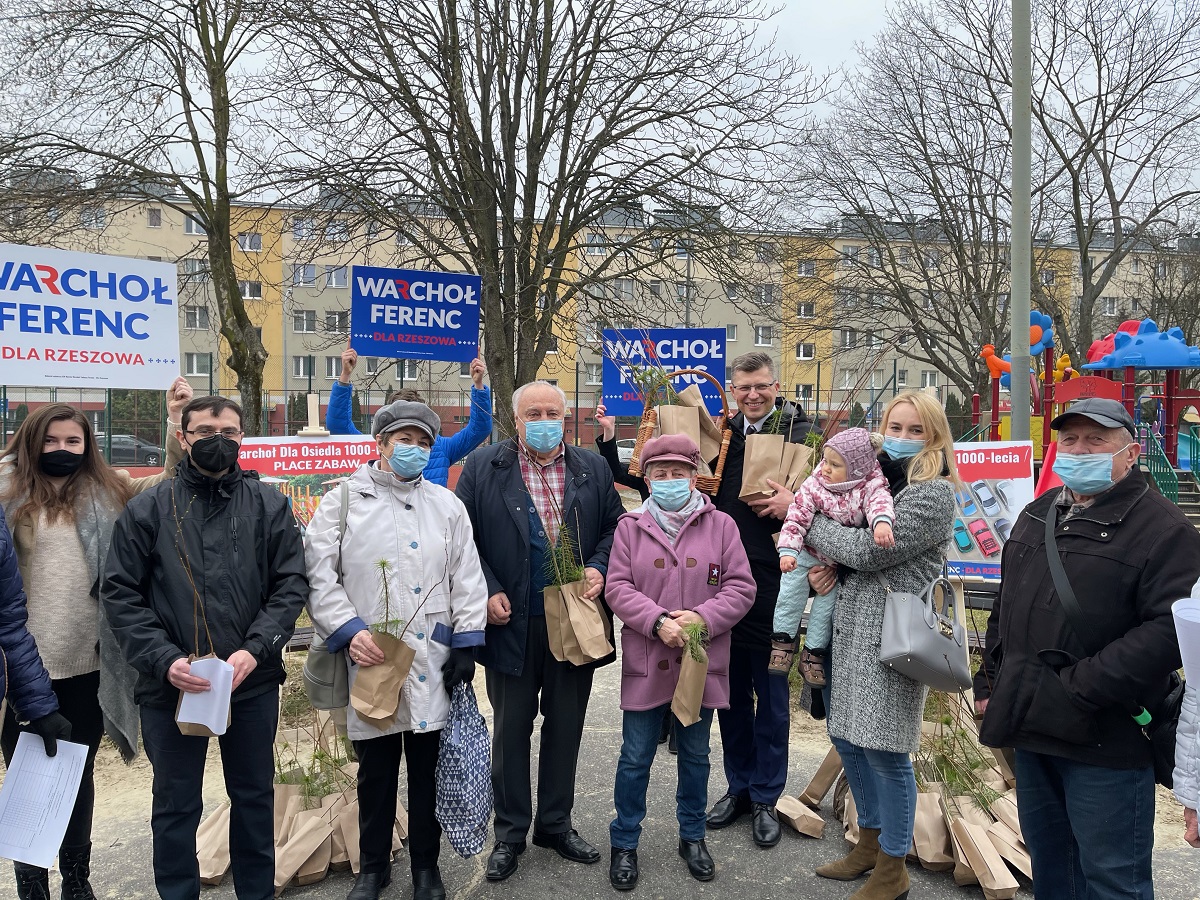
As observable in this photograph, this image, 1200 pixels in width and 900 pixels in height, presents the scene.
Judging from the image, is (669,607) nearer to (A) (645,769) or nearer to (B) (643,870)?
(A) (645,769)

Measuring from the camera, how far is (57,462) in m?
3.14

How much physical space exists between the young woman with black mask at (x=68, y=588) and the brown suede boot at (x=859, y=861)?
2.81 m

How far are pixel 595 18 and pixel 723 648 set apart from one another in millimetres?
10381

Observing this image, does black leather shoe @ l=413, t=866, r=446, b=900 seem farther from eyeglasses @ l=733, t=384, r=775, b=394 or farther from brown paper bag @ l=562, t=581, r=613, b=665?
eyeglasses @ l=733, t=384, r=775, b=394

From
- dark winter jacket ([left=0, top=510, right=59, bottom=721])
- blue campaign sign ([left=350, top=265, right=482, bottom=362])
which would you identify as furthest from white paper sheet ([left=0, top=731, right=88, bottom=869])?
blue campaign sign ([left=350, top=265, right=482, bottom=362])

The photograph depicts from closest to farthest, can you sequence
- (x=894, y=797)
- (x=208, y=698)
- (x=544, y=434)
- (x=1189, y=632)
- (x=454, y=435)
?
(x=1189, y=632), (x=208, y=698), (x=894, y=797), (x=544, y=434), (x=454, y=435)

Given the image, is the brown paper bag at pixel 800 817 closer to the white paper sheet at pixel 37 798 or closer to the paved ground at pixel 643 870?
the paved ground at pixel 643 870

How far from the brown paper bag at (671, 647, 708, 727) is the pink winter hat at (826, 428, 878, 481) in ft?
2.98

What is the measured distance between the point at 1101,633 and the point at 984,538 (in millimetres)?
3782

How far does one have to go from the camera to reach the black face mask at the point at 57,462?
3.13 m

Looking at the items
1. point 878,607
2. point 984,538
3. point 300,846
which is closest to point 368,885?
point 300,846

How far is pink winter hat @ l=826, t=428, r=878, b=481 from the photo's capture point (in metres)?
3.22

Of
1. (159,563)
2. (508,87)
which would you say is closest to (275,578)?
(159,563)

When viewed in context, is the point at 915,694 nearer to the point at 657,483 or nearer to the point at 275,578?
the point at 657,483
